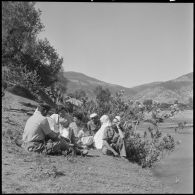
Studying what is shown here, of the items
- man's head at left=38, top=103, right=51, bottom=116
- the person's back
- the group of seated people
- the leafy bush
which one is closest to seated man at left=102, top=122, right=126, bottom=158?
the group of seated people

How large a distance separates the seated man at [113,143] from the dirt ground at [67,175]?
42 centimetres

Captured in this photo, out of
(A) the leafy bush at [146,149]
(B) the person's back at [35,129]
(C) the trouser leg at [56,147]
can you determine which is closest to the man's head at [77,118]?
(A) the leafy bush at [146,149]

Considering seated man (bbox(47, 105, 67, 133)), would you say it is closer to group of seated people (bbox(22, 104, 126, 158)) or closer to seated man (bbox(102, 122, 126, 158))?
group of seated people (bbox(22, 104, 126, 158))

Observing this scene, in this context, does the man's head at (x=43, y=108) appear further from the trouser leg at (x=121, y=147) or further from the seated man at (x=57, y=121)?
the trouser leg at (x=121, y=147)

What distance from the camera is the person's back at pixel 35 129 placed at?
1048 cm

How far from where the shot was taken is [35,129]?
1057 centimetres

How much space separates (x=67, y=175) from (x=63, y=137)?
280cm

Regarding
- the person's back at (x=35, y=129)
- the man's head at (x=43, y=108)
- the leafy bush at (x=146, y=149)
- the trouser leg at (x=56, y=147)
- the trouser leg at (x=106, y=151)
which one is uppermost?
the man's head at (x=43, y=108)

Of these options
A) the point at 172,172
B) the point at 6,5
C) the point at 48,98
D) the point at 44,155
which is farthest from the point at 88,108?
the point at 48,98

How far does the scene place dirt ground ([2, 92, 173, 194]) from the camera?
25.5 ft

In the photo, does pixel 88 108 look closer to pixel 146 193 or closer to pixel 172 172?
pixel 172 172

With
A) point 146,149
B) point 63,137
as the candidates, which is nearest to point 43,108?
point 63,137

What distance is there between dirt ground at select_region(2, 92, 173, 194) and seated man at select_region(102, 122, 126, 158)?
42cm

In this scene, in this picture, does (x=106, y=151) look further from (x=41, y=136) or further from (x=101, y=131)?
(x=41, y=136)
